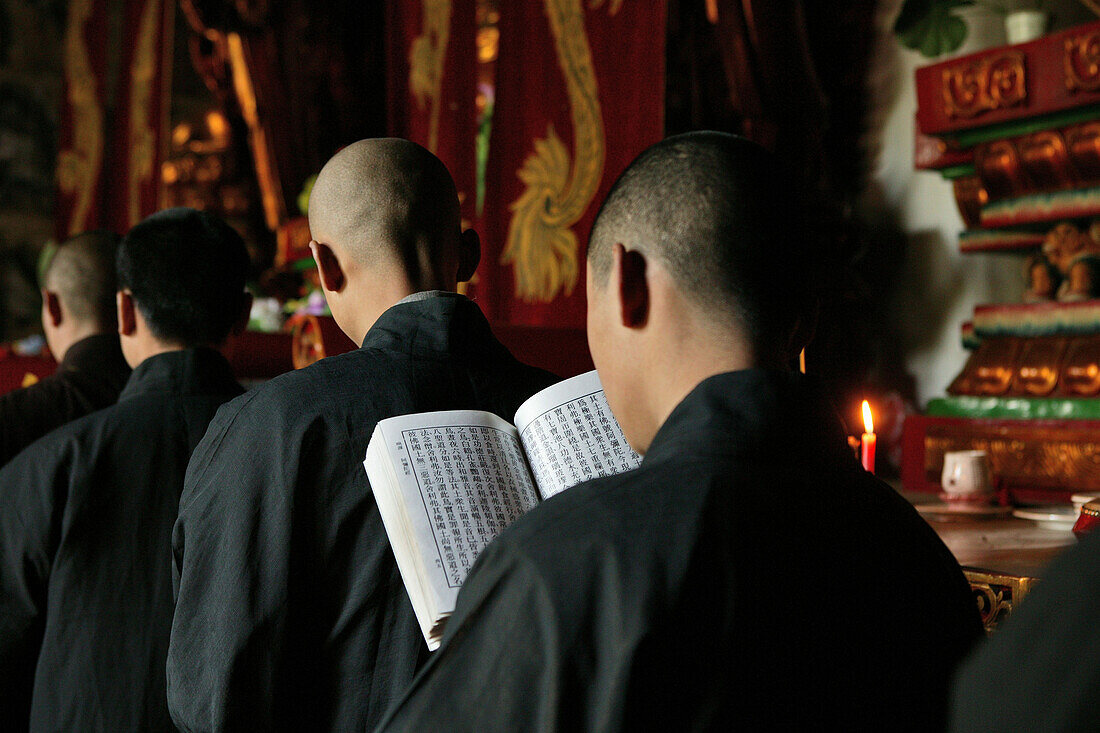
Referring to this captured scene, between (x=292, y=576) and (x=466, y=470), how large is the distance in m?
0.23

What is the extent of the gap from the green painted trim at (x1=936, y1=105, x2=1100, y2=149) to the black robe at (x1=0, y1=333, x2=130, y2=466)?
2.08 meters

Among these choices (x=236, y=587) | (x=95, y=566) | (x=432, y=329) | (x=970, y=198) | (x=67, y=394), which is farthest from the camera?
(x=970, y=198)

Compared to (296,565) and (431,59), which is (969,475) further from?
(431,59)

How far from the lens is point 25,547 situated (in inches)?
59.6

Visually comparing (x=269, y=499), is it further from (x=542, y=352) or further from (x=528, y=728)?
(x=542, y=352)

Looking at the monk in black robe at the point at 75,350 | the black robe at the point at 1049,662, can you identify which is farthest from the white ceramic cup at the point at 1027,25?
the black robe at the point at 1049,662

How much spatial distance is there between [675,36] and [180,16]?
170 inches

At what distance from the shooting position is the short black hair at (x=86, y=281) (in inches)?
83.8

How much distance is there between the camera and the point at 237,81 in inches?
205

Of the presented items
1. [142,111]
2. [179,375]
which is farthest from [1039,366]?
[142,111]

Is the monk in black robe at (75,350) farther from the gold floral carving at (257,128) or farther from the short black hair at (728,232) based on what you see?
the gold floral carving at (257,128)

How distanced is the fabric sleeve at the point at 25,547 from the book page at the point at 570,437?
0.91 metres

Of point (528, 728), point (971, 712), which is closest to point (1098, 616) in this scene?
point (971, 712)

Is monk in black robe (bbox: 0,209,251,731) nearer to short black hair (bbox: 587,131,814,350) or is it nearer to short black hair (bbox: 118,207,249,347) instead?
short black hair (bbox: 118,207,249,347)
